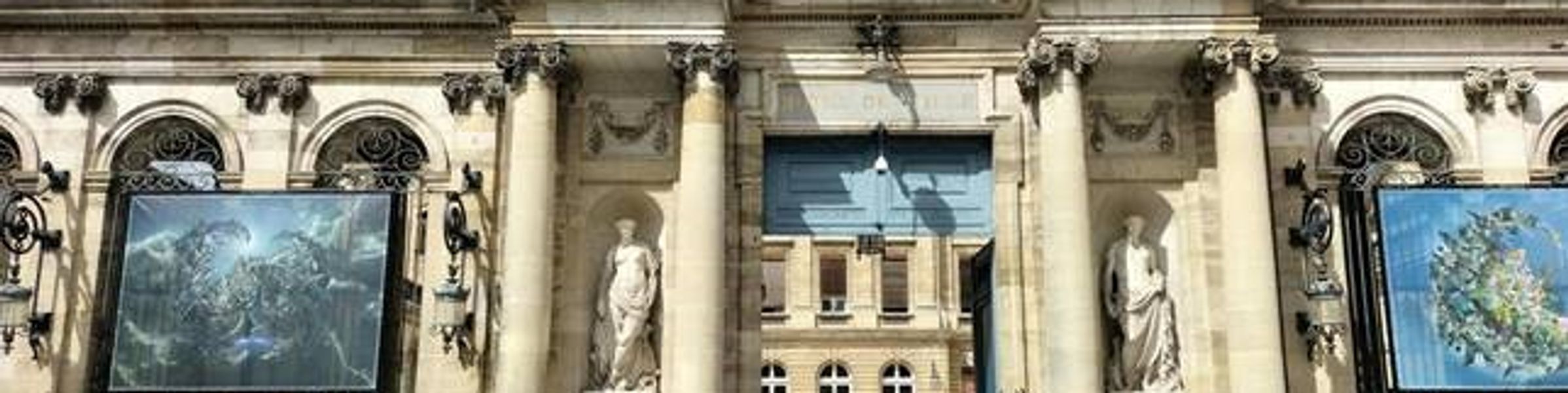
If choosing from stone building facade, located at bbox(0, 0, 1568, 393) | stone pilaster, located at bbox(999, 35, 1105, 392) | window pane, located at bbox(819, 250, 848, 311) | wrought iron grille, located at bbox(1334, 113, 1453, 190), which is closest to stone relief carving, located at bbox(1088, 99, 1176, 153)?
stone building facade, located at bbox(0, 0, 1568, 393)

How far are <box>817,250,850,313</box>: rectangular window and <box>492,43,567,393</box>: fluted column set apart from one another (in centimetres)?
1980

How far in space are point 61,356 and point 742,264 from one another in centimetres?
674

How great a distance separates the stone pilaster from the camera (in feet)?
47.0

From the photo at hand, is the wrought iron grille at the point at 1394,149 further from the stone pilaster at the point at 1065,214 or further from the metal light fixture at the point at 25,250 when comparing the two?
the metal light fixture at the point at 25,250

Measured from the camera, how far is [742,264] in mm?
15539

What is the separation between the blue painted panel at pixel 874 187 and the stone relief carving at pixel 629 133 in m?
1.09

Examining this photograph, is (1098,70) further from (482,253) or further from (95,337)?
(95,337)

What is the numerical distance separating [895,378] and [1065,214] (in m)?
20.3

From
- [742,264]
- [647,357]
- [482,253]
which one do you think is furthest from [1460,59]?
[482,253]


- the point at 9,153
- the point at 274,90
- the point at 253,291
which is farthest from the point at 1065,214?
the point at 9,153

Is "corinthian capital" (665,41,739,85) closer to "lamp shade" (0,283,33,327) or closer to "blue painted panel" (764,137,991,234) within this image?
"blue painted panel" (764,137,991,234)

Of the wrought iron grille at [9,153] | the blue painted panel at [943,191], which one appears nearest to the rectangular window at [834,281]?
the blue painted panel at [943,191]

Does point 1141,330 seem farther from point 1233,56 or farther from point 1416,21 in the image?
point 1416,21

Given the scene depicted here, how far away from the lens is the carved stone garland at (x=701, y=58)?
15.2 m
